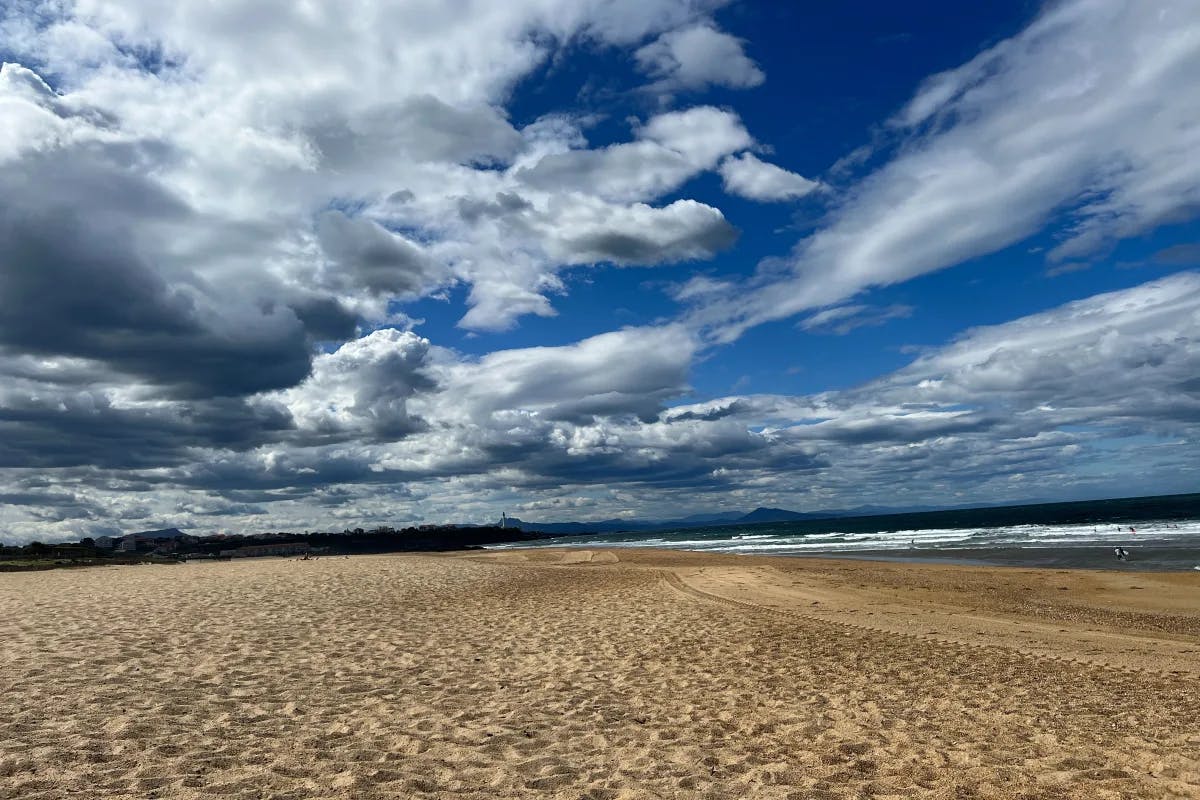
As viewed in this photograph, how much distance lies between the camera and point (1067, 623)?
1488 centimetres

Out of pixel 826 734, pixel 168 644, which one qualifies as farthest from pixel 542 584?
pixel 826 734

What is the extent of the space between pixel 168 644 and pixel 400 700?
17.4 ft

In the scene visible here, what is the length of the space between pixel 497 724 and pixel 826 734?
3705 mm

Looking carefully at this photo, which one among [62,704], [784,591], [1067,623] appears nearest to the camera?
[62,704]

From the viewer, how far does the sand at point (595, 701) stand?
620 cm

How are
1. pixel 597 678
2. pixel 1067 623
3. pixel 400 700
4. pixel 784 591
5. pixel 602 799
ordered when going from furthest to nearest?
pixel 784 591
pixel 1067 623
pixel 597 678
pixel 400 700
pixel 602 799

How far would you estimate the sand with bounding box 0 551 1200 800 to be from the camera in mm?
6203

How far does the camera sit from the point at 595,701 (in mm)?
8922

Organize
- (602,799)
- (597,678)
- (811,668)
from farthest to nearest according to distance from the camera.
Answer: (811,668), (597,678), (602,799)

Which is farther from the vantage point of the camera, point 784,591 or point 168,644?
point 784,591

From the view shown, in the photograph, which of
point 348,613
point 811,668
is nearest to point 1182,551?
point 811,668

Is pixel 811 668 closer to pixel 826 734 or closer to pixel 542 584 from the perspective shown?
pixel 826 734

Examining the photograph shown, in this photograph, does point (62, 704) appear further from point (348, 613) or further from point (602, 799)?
point (348, 613)

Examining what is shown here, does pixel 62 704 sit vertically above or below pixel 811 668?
above
